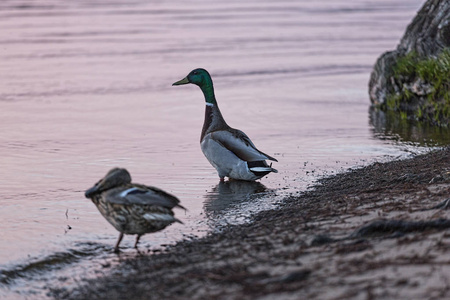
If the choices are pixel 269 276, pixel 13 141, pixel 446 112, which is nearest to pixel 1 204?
pixel 13 141

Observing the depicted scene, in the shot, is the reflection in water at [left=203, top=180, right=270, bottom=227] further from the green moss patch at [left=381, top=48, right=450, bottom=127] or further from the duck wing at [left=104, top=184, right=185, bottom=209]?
the green moss patch at [left=381, top=48, right=450, bottom=127]

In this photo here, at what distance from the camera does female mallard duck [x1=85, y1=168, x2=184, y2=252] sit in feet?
23.5

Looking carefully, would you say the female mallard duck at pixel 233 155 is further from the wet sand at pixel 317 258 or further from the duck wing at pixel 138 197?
the duck wing at pixel 138 197

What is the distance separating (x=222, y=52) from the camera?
23.3m

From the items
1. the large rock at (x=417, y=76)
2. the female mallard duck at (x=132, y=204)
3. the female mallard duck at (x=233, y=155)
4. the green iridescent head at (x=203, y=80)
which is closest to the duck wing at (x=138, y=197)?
the female mallard duck at (x=132, y=204)

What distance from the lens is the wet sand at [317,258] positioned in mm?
5270

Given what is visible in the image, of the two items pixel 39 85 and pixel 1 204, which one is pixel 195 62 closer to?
pixel 39 85

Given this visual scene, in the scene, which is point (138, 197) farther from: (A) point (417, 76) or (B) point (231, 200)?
(A) point (417, 76)

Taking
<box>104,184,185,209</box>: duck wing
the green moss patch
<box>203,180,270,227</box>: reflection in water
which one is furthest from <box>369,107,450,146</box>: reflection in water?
<box>104,184,185,209</box>: duck wing

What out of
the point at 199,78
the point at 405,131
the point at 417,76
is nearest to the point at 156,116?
the point at 199,78

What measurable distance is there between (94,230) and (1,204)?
67.7 inches

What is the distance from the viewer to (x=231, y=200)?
32.0 feet

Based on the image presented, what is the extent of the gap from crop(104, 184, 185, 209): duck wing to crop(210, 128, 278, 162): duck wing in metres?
3.63

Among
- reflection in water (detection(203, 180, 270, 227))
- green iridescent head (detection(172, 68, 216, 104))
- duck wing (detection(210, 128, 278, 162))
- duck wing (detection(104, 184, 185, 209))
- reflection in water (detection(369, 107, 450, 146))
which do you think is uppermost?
green iridescent head (detection(172, 68, 216, 104))
